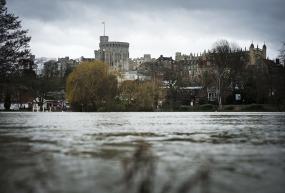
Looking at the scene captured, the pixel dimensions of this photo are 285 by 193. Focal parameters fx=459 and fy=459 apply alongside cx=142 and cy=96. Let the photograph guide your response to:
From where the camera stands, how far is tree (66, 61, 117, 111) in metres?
81.2

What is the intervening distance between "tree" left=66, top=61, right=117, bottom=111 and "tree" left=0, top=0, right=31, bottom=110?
28382mm

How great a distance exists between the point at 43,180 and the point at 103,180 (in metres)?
0.64

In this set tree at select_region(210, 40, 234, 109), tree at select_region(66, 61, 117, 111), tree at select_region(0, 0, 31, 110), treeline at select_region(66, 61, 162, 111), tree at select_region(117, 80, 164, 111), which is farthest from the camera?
tree at select_region(210, 40, 234, 109)

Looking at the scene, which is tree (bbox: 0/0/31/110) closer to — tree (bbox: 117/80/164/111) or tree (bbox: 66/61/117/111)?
tree (bbox: 66/61/117/111)

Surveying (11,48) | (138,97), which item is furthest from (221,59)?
(11,48)

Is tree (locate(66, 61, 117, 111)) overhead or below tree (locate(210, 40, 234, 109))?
below

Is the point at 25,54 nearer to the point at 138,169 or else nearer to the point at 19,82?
the point at 19,82

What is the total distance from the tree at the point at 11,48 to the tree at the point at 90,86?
28382mm

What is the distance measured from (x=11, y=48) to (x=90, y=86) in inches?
1223

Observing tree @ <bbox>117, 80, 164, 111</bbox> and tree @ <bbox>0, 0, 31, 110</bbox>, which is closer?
tree @ <bbox>0, 0, 31, 110</bbox>

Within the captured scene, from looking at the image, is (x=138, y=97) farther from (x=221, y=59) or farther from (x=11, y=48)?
(x=11, y=48)

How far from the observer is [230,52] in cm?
10644

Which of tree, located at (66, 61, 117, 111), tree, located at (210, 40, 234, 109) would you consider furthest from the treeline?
tree, located at (210, 40, 234, 109)

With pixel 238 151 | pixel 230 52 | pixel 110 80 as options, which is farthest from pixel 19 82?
pixel 230 52
